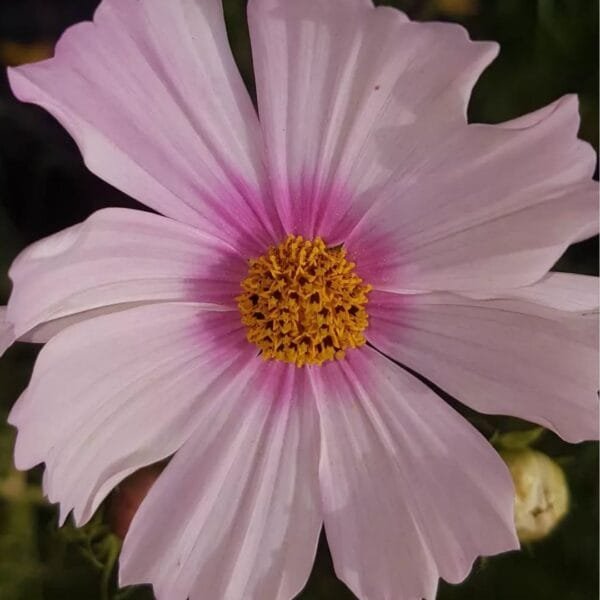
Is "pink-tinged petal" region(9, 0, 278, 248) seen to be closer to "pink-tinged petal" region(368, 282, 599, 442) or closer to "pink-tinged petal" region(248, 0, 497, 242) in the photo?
"pink-tinged petal" region(248, 0, 497, 242)

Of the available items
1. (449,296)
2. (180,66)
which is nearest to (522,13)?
(449,296)

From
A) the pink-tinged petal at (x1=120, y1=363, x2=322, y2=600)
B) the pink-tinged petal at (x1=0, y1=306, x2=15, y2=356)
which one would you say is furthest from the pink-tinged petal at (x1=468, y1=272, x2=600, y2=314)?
the pink-tinged petal at (x1=0, y1=306, x2=15, y2=356)

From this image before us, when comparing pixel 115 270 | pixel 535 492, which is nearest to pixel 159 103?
pixel 115 270

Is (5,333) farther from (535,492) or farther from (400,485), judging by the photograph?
(535,492)

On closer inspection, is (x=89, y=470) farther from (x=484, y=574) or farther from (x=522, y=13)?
(x=522, y=13)

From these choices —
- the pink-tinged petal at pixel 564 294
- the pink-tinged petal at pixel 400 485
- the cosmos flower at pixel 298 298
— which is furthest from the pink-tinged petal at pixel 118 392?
the pink-tinged petal at pixel 564 294

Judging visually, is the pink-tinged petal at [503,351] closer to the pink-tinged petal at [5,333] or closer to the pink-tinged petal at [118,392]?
the pink-tinged petal at [118,392]

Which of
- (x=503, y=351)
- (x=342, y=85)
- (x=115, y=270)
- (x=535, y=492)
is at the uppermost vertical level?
(x=342, y=85)
